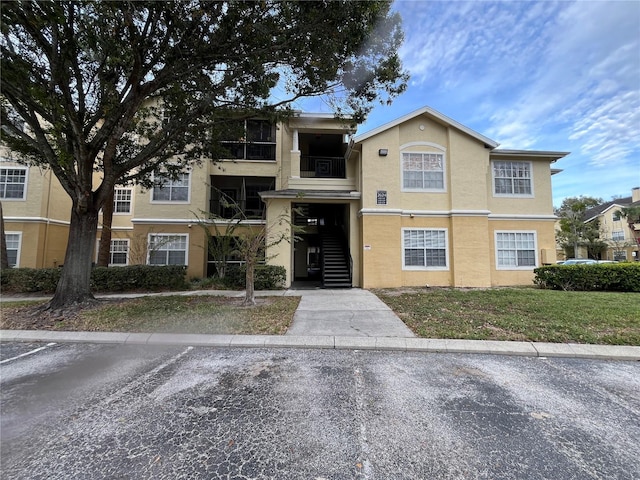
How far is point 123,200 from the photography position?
20078 millimetres

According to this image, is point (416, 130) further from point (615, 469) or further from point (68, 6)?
point (615, 469)

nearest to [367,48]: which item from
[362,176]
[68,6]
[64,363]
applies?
[362,176]

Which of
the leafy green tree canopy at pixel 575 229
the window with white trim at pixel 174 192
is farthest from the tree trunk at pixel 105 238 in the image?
the leafy green tree canopy at pixel 575 229

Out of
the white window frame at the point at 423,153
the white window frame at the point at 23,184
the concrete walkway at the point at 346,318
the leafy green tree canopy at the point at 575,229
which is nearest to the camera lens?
the concrete walkway at the point at 346,318

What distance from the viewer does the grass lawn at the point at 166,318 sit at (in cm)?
668

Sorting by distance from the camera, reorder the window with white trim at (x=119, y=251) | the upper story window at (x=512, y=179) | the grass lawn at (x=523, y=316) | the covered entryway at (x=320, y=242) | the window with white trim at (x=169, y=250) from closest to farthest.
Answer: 1. the grass lawn at (x=523, y=316)
2. the upper story window at (x=512, y=179)
3. the covered entryway at (x=320, y=242)
4. the window with white trim at (x=169, y=250)
5. the window with white trim at (x=119, y=251)

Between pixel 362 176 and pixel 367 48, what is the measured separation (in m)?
6.07

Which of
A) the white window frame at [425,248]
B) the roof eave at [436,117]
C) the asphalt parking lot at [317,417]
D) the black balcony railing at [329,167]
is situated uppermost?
the roof eave at [436,117]

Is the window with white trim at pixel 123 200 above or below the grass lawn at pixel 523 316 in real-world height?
above

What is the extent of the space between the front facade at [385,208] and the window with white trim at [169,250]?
52mm

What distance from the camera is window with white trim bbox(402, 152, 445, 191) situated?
1387 centimetres

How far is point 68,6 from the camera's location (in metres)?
6.64

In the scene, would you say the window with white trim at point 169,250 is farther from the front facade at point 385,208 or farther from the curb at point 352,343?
the curb at point 352,343

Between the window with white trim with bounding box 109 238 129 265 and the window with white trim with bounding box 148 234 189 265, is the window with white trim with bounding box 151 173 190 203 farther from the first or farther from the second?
the window with white trim with bounding box 109 238 129 265
